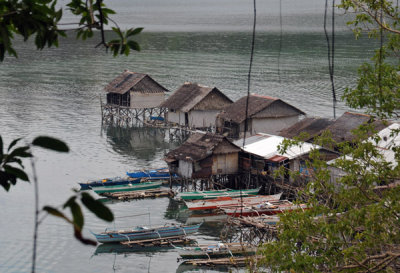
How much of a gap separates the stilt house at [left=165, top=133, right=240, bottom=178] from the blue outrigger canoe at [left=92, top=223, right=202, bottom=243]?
5281 mm

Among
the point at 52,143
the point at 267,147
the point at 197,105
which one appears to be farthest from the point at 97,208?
the point at 197,105

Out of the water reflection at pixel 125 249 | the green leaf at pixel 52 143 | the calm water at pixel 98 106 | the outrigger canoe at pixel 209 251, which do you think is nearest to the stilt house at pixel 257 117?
the calm water at pixel 98 106

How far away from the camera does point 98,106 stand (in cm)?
4800

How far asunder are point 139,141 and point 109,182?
10383mm

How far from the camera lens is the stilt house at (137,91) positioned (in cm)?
4194

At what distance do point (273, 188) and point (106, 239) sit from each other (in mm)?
9196

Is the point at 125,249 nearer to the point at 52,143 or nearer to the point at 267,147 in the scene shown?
the point at 267,147

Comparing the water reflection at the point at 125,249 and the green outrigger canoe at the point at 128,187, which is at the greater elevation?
the green outrigger canoe at the point at 128,187

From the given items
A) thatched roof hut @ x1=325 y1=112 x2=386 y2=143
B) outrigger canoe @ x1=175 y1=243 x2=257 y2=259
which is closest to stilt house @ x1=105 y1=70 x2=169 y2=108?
thatched roof hut @ x1=325 y1=112 x2=386 y2=143

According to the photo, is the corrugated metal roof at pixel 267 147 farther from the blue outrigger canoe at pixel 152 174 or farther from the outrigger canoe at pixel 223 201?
the blue outrigger canoe at pixel 152 174

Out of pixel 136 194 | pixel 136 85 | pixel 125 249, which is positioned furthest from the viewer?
pixel 136 85

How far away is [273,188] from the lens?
2941cm

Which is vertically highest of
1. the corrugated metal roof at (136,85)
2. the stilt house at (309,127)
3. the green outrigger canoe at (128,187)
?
the corrugated metal roof at (136,85)

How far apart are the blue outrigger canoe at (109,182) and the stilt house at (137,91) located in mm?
11766
